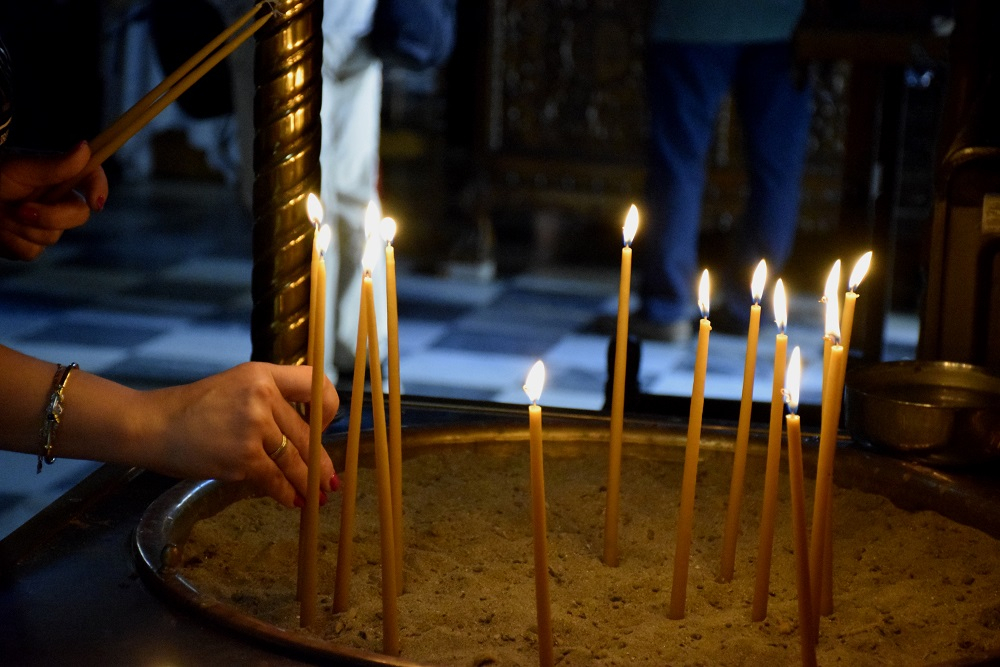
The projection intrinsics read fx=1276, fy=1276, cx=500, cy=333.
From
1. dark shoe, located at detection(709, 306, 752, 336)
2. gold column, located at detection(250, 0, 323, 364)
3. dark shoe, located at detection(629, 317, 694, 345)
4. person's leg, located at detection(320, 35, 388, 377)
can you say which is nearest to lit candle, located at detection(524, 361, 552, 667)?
gold column, located at detection(250, 0, 323, 364)

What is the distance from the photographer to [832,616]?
4.01ft

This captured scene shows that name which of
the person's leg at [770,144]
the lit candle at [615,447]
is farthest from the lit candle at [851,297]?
the person's leg at [770,144]

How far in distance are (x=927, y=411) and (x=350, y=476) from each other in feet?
2.27

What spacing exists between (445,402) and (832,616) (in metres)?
0.67

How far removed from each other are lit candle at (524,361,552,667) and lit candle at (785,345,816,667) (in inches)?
7.4

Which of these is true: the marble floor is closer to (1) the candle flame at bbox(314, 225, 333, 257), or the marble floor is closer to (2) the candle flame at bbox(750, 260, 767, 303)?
(1) the candle flame at bbox(314, 225, 333, 257)

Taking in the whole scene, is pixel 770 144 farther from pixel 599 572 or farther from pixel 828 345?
pixel 828 345

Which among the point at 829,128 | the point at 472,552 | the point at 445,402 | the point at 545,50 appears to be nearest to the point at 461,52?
the point at 545,50

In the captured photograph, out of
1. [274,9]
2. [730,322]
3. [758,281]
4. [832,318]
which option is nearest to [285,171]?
[274,9]

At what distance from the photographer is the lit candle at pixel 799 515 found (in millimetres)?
970

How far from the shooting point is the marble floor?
363 centimetres

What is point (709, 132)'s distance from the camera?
13.8 ft

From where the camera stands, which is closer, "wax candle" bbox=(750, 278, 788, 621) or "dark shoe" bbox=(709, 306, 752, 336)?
"wax candle" bbox=(750, 278, 788, 621)

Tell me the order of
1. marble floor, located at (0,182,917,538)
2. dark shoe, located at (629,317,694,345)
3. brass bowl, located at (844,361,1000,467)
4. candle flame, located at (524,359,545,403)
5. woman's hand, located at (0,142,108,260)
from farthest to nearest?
dark shoe, located at (629,317,694,345) → marble floor, located at (0,182,917,538) → brass bowl, located at (844,361,1000,467) → woman's hand, located at (0,142,108,260) → candle flame, located at (524,359,545,403)
